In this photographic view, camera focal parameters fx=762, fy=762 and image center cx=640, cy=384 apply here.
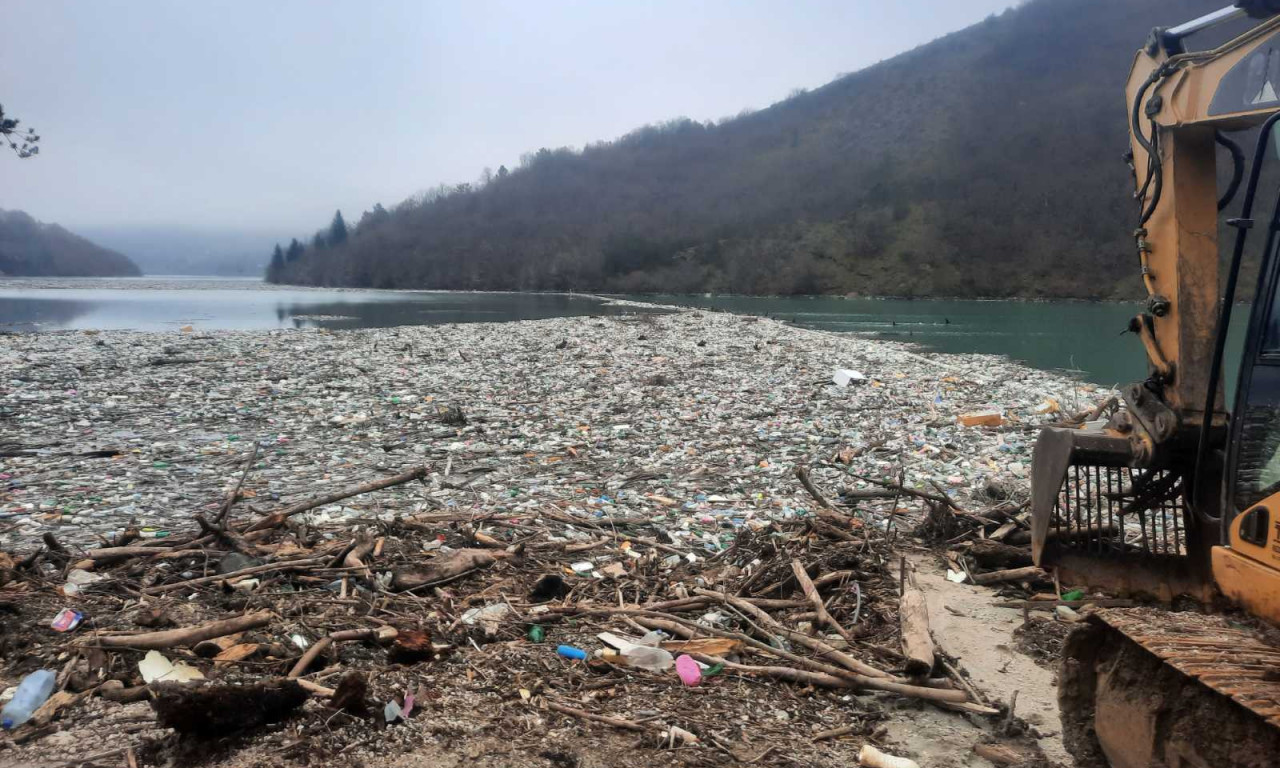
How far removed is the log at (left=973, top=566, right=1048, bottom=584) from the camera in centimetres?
456

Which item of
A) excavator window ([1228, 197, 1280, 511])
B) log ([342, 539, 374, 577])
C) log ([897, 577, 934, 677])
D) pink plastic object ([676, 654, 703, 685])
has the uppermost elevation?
excavator window ([1228, 197, 1280, 511])

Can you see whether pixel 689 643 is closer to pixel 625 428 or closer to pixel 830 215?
pixel 625 428

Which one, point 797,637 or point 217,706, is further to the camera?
point 797,637

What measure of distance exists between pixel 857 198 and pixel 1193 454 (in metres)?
94.0

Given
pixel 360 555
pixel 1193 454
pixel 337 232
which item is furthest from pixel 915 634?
pixel 337 232

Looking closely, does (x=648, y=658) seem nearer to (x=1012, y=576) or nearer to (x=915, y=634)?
(x=915, y=634)

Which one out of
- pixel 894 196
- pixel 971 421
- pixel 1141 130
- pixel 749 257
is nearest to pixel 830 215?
pixel 894 196

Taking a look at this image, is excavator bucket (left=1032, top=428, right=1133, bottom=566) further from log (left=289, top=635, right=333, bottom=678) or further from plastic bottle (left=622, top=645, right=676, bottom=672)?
log (left=289, top=635, right=333, bottom=678)

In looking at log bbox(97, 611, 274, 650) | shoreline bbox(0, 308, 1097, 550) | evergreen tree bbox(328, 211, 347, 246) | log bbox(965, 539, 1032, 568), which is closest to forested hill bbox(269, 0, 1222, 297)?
evergreen tree bbox(328, 211, 347, 246)

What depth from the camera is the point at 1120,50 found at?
10812 cm

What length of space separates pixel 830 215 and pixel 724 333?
7046 cm

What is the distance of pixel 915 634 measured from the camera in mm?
3648

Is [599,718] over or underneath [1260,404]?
underneath

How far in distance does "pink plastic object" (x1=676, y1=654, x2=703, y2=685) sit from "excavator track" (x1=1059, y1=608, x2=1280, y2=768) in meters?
1.46
